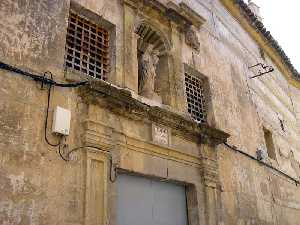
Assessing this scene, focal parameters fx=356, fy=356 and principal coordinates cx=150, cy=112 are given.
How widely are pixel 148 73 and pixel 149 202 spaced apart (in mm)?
2054

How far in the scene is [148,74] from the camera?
5.73 metres

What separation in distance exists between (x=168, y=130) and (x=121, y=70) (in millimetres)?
1140

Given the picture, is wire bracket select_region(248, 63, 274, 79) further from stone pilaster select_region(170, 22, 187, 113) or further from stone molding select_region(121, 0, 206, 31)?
stone pilaster select_region(170, 22, 187, 113)

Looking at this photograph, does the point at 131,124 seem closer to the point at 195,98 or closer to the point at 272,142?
the point at 195,98

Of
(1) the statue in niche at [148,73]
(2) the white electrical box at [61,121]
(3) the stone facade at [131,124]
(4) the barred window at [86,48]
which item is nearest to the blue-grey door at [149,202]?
(3) the stone facade at [131,124]

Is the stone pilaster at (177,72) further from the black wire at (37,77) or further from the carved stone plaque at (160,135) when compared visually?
the black wire at (37,77)

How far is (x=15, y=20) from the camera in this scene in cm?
394

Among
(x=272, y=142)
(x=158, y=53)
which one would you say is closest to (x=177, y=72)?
(x=158, y=53)

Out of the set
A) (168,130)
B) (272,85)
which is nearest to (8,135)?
(168,130)

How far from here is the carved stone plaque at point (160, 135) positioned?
16.7 feet

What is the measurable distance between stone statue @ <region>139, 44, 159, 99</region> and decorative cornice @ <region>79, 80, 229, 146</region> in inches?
19.2

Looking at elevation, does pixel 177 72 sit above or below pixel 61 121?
above

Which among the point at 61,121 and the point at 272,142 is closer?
the point at 61,121

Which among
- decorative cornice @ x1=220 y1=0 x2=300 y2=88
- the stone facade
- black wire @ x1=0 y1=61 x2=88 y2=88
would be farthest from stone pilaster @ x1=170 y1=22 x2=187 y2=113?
decorative cornice @ x1=220 y1=0 x2=300 y2=88
